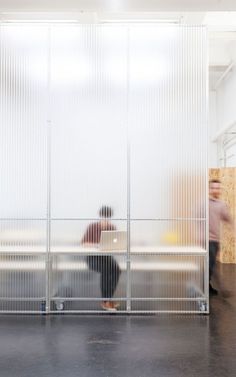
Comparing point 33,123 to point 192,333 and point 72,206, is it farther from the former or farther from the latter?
point 192,333

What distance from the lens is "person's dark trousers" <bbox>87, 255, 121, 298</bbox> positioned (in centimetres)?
441

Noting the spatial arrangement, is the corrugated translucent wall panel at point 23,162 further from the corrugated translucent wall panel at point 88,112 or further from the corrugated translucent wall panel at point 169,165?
the corrugated translucent wall panel at point 169,165

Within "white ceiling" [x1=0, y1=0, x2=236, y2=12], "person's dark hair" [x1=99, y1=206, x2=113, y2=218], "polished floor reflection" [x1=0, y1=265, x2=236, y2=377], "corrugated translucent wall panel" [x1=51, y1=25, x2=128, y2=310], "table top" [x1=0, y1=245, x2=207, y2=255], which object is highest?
"white ceiling" [x1=0, y1=0, x2=236, y2=12]

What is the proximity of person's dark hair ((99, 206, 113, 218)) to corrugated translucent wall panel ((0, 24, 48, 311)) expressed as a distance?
662 millimetres

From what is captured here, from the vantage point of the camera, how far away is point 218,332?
12.6 feet

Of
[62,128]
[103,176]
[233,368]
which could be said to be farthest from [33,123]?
[233,368]

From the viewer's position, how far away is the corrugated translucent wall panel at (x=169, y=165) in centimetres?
441

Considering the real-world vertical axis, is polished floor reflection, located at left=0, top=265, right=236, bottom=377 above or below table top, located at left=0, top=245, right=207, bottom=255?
below

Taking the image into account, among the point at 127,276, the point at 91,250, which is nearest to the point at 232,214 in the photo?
the point at 127,276

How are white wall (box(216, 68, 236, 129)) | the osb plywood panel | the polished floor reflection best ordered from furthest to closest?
white wall (box(216, 68, 236, 129)) < the osb plywood panel < the polished floor reflection

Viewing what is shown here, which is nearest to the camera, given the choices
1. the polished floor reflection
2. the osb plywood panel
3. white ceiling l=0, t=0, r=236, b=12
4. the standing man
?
the polished floor reflection

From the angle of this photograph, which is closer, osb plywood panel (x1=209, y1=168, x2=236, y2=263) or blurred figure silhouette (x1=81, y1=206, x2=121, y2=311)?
blurred figure silhouette (x1=81, y1=206, x2=121, y2=311)

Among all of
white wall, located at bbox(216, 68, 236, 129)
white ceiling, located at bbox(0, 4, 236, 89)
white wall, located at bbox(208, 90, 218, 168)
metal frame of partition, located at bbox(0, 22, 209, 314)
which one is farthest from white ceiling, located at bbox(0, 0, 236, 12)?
white wall, located at bbox(208, 90, 218, 168)

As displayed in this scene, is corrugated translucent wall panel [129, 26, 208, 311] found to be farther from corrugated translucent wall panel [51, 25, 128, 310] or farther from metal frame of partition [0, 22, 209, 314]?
corrugated translucent wall panel [51, 25, 128, 310]
